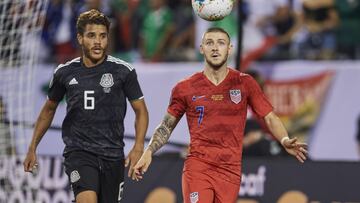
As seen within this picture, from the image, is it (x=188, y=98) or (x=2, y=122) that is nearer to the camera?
(x=188, y=98)

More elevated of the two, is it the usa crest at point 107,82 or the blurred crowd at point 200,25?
the blurred crowd at point 200,25

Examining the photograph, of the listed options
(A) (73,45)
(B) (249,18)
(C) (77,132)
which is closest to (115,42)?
(A) (73,45)

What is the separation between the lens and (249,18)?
599 inches

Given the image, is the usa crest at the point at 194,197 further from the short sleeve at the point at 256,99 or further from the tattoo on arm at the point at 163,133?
Answer: the short sleeve at the point at 256,99

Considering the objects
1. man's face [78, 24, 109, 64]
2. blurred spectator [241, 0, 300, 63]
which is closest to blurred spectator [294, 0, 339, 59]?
blurred spectator [241, 0, 300, 63]

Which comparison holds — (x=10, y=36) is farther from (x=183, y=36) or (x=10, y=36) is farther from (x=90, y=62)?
(x=183, y=36)

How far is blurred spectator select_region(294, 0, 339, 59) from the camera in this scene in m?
15.0

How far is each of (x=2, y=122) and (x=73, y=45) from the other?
4.56m

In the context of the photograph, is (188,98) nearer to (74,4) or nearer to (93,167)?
(93,167)

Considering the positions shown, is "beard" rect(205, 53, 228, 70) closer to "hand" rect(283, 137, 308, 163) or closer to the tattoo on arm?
the tattoo on arm

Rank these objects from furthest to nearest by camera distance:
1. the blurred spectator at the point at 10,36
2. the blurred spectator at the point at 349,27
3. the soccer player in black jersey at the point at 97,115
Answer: the blurred spectator at the point at 349,27, the blurred spectator at the point at 10,36, the soccer player in black jersey at the point at 97,115

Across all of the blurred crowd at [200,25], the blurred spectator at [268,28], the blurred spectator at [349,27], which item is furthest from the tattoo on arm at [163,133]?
the blurred spectator at [349,27]

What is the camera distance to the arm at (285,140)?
8.28m

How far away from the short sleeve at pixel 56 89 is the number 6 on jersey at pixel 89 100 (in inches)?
11.2
